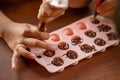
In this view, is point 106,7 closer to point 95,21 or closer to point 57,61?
point 95,21

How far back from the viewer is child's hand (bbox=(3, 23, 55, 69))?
21.4 inches

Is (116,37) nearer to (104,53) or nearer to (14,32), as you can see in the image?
(104,53)

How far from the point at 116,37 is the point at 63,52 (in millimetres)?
129

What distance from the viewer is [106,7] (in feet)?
1.99

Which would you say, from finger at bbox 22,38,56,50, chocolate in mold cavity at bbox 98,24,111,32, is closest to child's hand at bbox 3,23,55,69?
finger at bbox 22,38,56,50

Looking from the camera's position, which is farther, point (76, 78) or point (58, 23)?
point (58, 23)

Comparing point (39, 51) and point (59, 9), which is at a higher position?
point (59, 9)

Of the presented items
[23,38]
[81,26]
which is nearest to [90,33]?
[81,26]

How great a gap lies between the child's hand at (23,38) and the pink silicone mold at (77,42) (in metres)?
0.02

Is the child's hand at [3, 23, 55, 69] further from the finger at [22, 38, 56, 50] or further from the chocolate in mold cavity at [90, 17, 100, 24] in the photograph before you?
the chocolate in mold cavity at [90, 17, 100, 24]

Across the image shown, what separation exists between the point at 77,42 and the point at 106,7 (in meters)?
0.11

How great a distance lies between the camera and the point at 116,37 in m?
0.60

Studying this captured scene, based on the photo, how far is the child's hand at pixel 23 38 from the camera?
544 mm

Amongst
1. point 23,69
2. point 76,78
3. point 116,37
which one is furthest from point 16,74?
point 116,37
